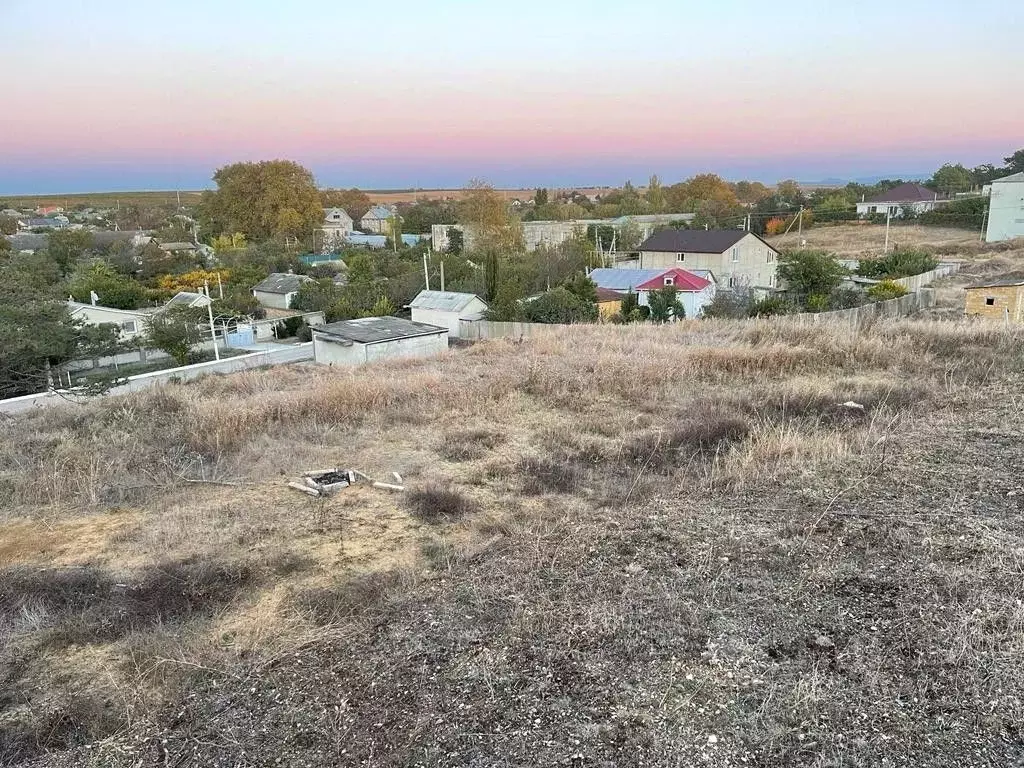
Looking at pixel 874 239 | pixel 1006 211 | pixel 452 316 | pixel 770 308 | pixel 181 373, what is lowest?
pixel 181 373

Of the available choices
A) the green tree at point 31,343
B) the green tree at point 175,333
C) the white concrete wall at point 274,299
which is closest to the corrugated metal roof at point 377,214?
the white concrete wall at point 274,299

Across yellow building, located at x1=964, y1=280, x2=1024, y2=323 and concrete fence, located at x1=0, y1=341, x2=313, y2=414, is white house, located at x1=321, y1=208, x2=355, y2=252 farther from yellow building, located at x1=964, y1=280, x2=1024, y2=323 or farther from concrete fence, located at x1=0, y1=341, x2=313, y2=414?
yellow building, located at x1=964, y1=280, x2=1024, y2=323

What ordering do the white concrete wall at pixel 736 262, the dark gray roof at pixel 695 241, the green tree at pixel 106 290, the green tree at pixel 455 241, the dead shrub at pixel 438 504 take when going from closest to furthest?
the dead shrub at pixel 438 504
the white concrete wall at pixel 736 262
the dark gray roof at pixel 695 241
the green tree at pixel 106 290
the green tree at pixel 455 241

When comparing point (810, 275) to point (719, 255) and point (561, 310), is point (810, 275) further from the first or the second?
point (561, 310)

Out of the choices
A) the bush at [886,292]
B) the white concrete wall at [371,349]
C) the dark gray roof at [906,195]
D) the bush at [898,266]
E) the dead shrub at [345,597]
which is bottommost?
the white concrete wall at [371,349]

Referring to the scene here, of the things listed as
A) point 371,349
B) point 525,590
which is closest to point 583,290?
point 371,349

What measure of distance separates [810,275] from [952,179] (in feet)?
185

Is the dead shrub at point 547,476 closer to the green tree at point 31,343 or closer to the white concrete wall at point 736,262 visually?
the green tree at point 31,343

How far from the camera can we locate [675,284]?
979 inches

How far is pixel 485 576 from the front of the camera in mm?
4500

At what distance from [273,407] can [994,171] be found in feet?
263

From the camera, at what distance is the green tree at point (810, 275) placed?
23.5m

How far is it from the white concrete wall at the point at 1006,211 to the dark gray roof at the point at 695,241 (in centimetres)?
2094

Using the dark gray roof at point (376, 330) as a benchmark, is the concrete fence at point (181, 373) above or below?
below
